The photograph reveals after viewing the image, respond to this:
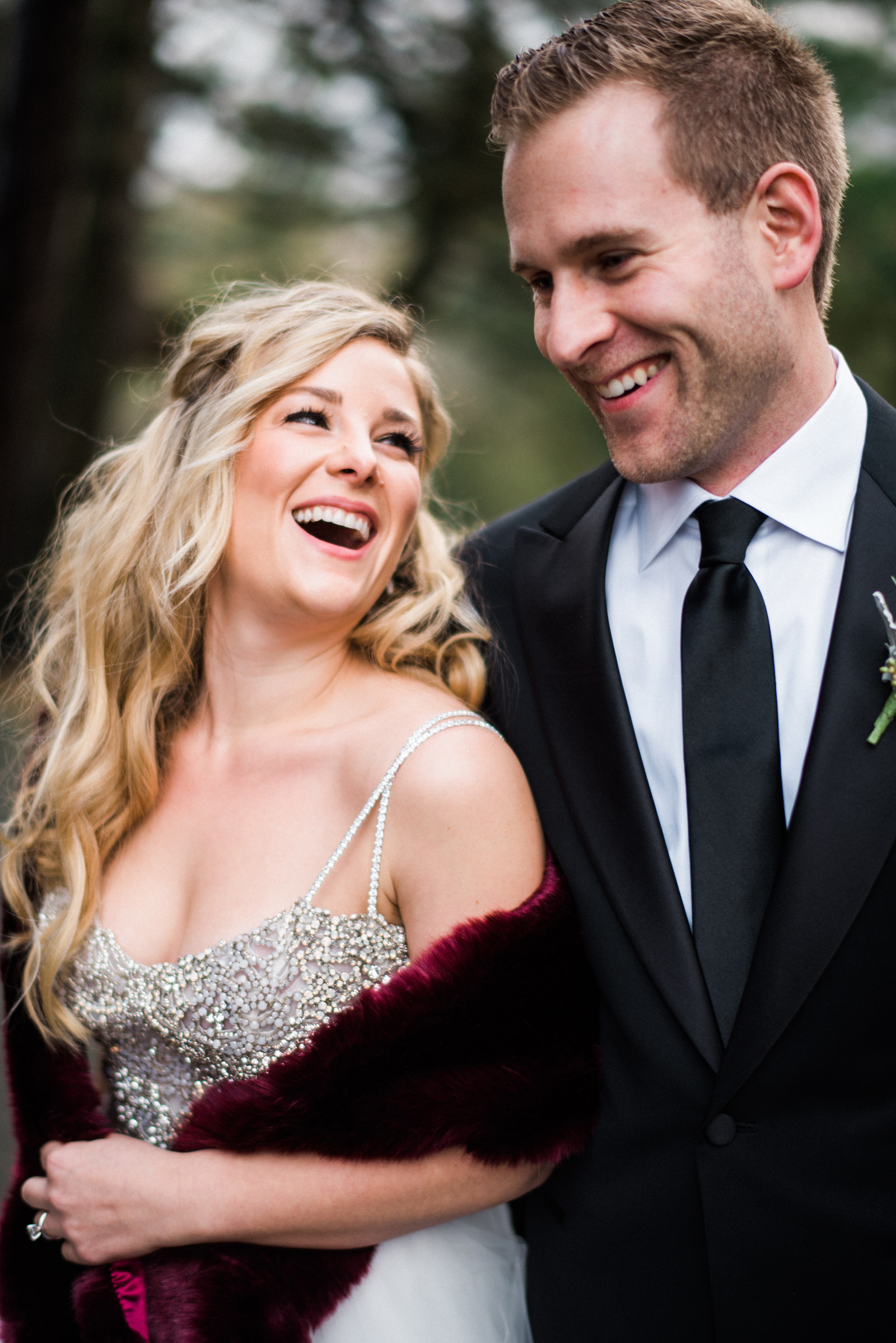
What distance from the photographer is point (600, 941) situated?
186 cm

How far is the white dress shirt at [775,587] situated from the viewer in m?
1.81

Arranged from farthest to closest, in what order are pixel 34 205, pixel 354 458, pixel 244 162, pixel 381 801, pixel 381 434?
pixel 244 162 < pixel 34 205 < pixel 381 434 < pixel 354 458 < pixel 381 801

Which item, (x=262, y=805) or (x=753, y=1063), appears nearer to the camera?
(x=753, y=1063)

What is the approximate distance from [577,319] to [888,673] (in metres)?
0.80

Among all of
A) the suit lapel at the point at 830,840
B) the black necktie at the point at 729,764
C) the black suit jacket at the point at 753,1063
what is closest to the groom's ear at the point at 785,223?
the black suit jacket at the point at 753,1063

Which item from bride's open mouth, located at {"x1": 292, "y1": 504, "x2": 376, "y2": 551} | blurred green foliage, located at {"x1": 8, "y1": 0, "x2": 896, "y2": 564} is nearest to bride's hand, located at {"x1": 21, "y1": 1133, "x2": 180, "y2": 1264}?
bride's open mouth, located at {"x1": 292, "y1": 504, "x2": 376, "y2": 551}

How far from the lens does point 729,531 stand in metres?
1.89

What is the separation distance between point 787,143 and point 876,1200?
1796 millimetres

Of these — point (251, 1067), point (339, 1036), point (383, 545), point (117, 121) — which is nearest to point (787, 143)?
point (383, 545)

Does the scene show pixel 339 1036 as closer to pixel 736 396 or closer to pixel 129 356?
pixel 736 396

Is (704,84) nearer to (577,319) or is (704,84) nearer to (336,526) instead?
(577,319)

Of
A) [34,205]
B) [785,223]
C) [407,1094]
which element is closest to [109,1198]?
[407,1094]

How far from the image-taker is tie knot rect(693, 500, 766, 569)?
6.16 ft

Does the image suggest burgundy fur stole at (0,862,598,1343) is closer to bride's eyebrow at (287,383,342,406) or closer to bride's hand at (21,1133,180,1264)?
bride's hand at (21,1133,180,1264)
